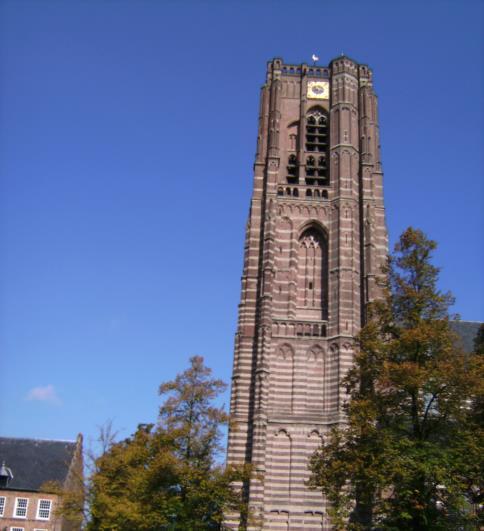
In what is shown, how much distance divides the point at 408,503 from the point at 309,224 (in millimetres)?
29919

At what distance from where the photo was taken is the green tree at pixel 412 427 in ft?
61.3

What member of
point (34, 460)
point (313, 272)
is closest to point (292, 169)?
point (313, 272)

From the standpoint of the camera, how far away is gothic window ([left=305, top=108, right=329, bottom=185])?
164 feet

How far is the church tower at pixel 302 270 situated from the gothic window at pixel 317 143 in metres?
0.09

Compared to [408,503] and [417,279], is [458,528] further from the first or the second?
[417,279]

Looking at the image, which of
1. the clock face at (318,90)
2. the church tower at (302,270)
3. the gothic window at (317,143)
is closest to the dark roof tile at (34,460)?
the church tower at (302,270)

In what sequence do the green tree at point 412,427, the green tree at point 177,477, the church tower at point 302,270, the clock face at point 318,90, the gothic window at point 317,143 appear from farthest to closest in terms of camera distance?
the clock face at point 318,90, the gothic window at point 317,143, the church tower at point 302,270, the green tree at point 177,477, the green tree at point 412,427

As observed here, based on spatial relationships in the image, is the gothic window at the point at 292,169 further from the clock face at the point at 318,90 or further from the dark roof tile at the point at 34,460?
the dark roof tile at the point at 34,460

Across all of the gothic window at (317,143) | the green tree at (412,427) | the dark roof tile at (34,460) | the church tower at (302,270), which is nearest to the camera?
the green tree at (412,427)

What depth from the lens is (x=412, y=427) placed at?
819 inches

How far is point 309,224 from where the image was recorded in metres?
47.0

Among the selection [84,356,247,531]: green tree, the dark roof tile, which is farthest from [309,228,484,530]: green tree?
the dark roof tile

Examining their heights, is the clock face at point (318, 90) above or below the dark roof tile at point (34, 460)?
above

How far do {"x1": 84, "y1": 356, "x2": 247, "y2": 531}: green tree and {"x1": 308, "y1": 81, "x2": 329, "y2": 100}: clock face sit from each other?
3220cm
